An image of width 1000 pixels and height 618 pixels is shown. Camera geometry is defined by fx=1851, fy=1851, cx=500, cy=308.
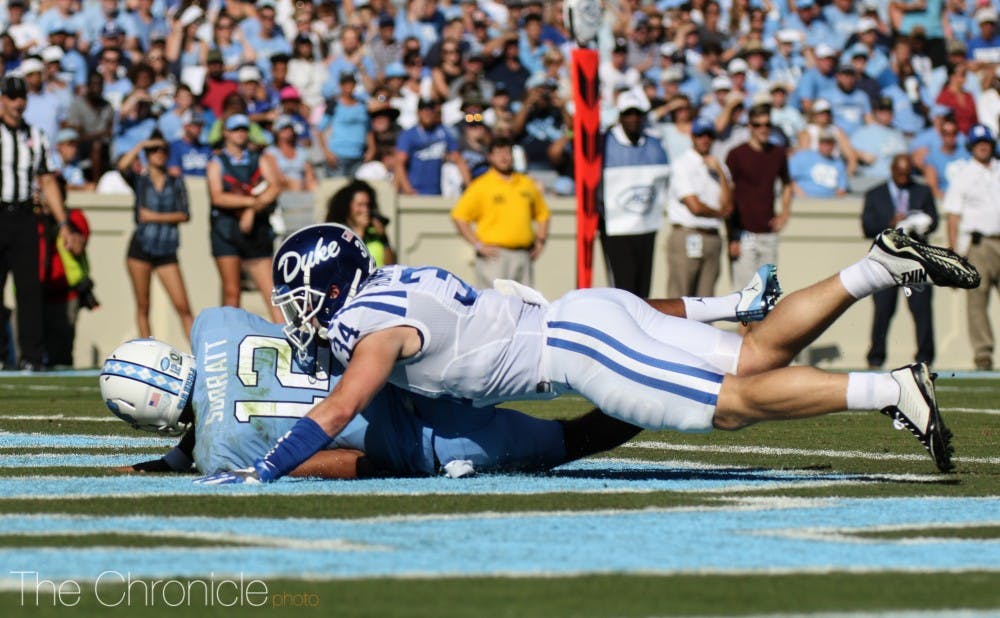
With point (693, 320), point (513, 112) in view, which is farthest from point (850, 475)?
point (513, 112)

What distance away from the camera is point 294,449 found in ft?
20.7

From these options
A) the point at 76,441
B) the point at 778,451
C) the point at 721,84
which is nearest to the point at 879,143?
the point at 721,84

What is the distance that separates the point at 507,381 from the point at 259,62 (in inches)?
578

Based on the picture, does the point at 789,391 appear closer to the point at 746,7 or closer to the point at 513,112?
the point at 513,112

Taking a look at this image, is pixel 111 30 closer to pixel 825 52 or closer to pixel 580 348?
pixel 825 52

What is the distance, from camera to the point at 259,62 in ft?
68.3

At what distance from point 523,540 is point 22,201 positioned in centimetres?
1082

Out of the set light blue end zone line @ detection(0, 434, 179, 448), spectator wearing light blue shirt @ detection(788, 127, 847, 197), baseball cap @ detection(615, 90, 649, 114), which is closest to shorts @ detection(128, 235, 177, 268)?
baseball cap @ detection(615, 90, 649, 114)

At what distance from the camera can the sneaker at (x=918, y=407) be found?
6.43 m

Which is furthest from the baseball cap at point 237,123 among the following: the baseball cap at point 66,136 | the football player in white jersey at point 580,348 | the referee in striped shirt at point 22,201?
the football player in white jersey at point 580,348

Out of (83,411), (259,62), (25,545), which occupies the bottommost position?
(83,411)

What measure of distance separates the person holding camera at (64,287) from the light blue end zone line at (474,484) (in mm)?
9432

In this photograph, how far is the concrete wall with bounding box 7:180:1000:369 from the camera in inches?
707

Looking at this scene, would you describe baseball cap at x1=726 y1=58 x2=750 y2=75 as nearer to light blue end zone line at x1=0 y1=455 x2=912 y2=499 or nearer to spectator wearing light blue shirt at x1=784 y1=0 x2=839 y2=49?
spectator wearing light blue shirt at x1=784 y1=0 x2=839 y2=49
